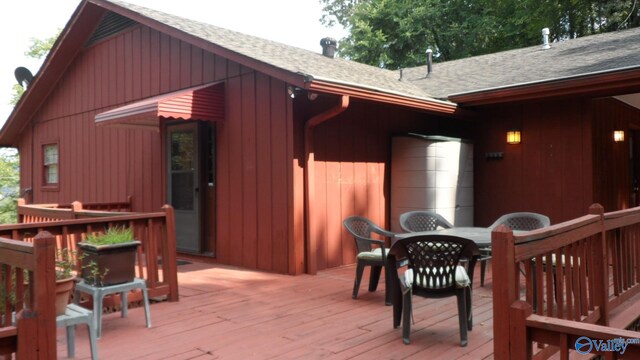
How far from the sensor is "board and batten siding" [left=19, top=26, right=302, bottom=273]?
554cm

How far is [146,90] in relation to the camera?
7.65 m

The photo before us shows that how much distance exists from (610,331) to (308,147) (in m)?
4.18

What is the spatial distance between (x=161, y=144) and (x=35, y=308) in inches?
218

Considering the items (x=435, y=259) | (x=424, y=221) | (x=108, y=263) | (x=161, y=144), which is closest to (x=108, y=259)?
(x=108, y=263)

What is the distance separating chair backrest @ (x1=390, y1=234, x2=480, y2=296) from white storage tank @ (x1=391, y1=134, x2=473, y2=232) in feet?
10.1

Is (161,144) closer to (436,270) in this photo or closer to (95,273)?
(95,273)

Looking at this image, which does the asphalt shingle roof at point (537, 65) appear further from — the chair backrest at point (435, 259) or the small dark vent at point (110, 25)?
the small dark vent at point (110, 25)

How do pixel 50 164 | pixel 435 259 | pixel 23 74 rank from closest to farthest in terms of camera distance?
1. pixel 435 259
2. pixel 50 164
3. pixel 23 74

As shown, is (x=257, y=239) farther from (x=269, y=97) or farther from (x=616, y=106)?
(x=616, y=106)

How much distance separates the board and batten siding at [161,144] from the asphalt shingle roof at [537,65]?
9.09ft

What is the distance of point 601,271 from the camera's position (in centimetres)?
317

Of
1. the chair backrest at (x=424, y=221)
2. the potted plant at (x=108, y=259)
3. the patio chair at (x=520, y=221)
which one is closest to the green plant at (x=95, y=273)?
the potted plant at (x=108, y=259)

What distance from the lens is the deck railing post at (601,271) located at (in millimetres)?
3148

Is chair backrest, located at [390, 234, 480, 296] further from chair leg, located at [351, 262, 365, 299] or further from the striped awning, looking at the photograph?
the striped awning
